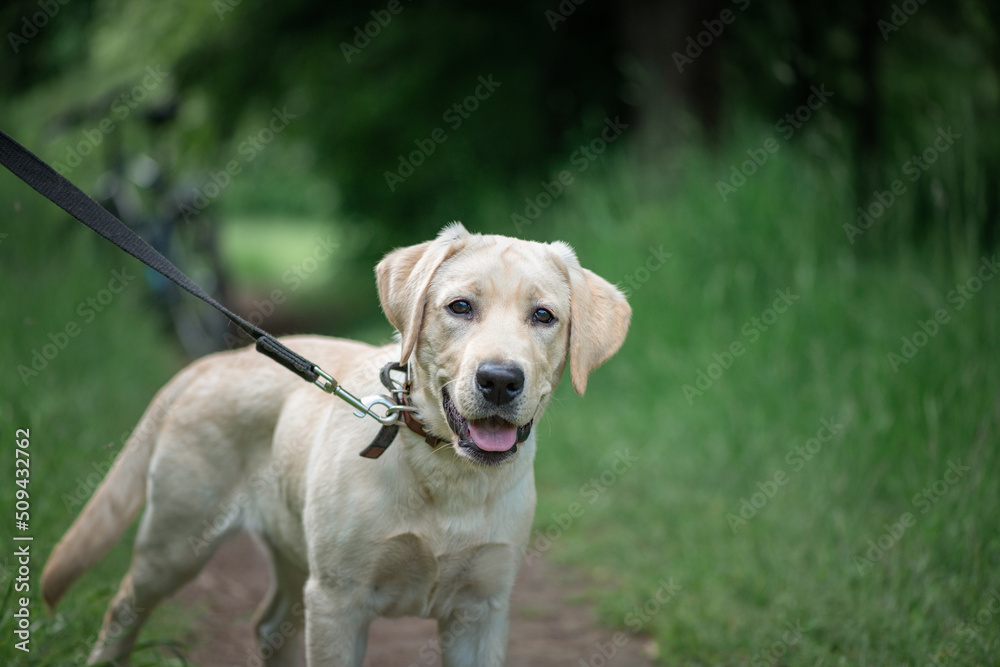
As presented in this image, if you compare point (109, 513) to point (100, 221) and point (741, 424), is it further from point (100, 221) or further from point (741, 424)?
point (741, 424)

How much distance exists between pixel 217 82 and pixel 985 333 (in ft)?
25.2

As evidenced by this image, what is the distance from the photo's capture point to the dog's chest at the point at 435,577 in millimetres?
2721

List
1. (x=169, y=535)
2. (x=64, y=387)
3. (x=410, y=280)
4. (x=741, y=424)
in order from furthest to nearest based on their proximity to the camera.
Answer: (x=64, y=387) → (x=741, y=424) → (x=169, y=535) → (x=410, y=280)

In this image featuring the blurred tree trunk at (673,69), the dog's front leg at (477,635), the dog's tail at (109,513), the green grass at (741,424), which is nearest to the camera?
the dog's front leg at (477,635)

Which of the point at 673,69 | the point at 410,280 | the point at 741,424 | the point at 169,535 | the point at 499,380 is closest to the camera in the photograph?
the point at 499,380

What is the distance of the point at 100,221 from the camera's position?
2.59m

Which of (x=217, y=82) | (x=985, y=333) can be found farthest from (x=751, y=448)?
(x=217, y=82)

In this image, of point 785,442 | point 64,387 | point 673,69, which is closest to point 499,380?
point 785,442

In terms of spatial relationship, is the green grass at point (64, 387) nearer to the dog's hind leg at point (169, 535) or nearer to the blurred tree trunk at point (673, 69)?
the dog's hind leg at point (169, 535)

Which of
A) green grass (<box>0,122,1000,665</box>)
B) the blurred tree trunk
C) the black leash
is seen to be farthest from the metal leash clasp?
the blurred tree trunk

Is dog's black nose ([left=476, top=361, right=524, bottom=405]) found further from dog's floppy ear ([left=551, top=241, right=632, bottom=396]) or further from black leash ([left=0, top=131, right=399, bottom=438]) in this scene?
black leash ([left=0, top=131, right=399, bottom=438])

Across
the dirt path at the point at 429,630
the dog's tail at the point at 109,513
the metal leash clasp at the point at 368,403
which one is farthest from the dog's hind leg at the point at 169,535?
the metal leash clasp at the point at 368,403

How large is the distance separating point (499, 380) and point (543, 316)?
1.26ft

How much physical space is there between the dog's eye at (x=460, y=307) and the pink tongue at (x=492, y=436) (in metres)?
0.37
